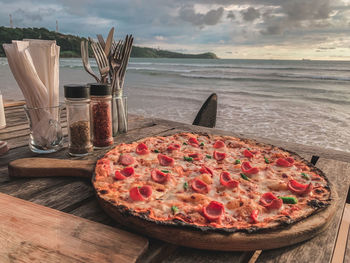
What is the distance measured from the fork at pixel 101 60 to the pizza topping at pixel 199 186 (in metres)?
1.02

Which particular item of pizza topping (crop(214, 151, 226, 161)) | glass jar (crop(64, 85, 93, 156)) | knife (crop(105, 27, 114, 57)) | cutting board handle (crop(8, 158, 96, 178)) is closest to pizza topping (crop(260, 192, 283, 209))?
pizza topping (crop(214, 151, 226, 161))

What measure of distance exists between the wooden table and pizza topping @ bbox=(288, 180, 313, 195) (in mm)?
142

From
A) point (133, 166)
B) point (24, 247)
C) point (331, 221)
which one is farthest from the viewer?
point (133, 166)

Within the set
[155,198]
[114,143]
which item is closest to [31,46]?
[114,143]

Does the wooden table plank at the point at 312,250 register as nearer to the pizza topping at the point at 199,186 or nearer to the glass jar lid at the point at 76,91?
the pizza topping at the point at 199,186

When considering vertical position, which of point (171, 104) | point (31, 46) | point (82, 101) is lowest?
point (171, 104)

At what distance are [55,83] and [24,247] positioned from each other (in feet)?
3.73

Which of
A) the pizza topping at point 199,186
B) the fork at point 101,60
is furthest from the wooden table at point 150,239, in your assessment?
the fork at point 101,60


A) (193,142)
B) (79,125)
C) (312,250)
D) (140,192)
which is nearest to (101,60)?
(79,125)

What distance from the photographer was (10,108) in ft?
11.0

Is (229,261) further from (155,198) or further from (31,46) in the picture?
(31,46)

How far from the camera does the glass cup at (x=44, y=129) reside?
167 centimetres

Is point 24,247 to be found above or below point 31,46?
below

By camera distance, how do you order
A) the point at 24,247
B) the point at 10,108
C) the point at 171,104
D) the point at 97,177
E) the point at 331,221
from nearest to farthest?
the point at 24,247 → the point at 331,221 → the point at 97,177 → the point at 10,108 → the point at 171,104
